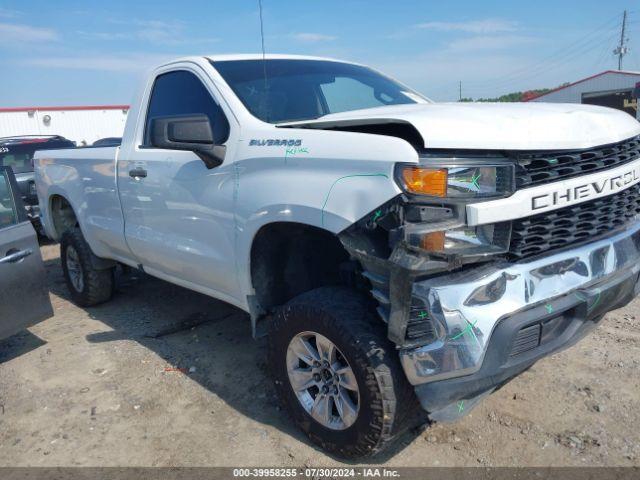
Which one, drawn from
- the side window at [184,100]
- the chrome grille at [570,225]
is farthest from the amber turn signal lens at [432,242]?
the side window at [184,100]

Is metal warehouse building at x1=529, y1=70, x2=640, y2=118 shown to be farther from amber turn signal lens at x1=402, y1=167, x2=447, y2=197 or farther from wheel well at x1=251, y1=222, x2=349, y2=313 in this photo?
amber turn signal lens at x1=402, y1=167, x2=447, y2=197

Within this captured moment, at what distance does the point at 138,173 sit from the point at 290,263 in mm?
1473

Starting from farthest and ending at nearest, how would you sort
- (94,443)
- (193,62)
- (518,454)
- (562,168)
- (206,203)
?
(193,62) < (206,203) < (94,443) < (518,454) < (562,168)

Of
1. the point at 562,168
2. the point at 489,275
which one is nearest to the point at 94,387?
the point at 489,275

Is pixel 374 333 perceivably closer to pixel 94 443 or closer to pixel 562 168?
pixel 562 168

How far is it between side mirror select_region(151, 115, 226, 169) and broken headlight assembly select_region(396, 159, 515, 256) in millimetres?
1281

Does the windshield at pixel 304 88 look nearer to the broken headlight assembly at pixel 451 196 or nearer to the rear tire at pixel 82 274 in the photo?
the broken headlight assembly at pixel 451 196

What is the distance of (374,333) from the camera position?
99.4 inches

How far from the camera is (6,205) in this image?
410cm

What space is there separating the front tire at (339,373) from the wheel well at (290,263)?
0.32 metres

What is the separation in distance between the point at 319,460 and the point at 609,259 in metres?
1.75

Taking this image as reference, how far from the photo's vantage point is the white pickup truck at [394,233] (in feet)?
7.25

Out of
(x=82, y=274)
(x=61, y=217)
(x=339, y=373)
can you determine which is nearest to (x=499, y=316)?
(x=339, y=373)

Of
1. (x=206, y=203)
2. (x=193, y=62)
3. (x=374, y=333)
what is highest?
(x=193, y=62)
